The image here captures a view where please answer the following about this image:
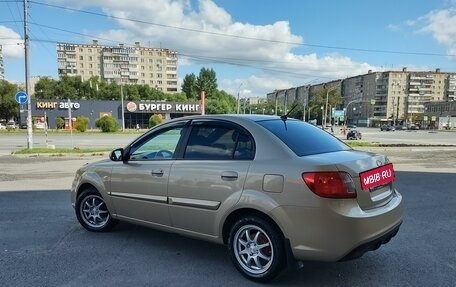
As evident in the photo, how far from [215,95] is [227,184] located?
10597 cm

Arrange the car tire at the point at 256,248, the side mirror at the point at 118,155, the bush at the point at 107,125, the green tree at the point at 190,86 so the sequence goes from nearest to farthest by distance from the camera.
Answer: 1. the car tire at the point at 256,248
2. the side mirror at the point at 118,155
3. the bush at the point at 107,125
4. the green tree at the point at 190,86

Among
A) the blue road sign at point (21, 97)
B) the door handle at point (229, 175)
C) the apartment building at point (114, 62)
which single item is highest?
the apartment building at point (114, 62)

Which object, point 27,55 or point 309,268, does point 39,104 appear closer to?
point 27,55

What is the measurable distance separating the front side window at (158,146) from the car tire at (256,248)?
122 cm

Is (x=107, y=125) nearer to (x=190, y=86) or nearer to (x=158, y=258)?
(x=158, y=258)

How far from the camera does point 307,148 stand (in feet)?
11.9

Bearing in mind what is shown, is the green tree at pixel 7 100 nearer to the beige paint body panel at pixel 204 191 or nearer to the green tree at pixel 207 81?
the green tree at pixel 207 81

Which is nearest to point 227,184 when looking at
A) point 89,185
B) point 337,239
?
point 337,239

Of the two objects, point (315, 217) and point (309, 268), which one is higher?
point (315, 217)

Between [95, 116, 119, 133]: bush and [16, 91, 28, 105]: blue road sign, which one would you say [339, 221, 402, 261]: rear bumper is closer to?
[16, 91, 28, 105]: blue road sign

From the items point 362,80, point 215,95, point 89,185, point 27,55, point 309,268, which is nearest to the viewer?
point 309,268

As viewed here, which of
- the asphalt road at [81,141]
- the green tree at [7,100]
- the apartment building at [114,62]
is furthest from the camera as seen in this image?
the apartment building at [114,62]

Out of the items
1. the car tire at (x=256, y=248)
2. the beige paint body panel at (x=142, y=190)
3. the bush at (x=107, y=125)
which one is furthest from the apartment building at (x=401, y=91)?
the car tire at (x=256, y=248)

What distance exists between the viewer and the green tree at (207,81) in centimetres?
10831
